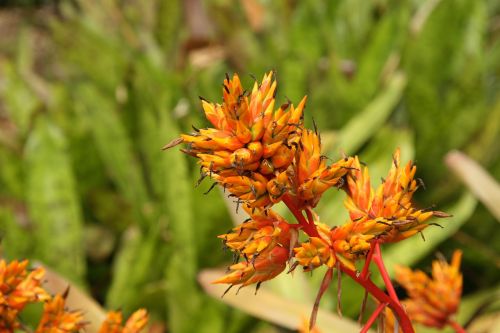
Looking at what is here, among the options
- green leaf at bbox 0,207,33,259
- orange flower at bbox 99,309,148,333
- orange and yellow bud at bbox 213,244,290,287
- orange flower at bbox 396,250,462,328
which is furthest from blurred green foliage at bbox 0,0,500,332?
orange and yellow bud at bbox 213,244,290,287

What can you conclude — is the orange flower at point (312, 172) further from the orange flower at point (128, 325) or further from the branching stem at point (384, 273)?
the orange flower at point (128, 325)

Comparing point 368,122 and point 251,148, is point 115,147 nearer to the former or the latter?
point 368,122

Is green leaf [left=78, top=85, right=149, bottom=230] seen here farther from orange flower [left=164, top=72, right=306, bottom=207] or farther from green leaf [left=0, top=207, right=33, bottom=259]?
orange flower [left=164, top=72, right=306, bottom=207]

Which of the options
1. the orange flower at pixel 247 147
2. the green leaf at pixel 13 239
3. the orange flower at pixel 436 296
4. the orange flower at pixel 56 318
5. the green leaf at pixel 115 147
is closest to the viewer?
the orange flower at pixel 247 147

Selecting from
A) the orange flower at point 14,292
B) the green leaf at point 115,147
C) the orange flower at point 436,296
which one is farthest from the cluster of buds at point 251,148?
the green leaf at point 115,147

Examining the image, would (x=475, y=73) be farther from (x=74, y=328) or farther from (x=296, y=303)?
(x=74, y=328)

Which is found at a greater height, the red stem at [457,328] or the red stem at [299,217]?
the red stem at [299,217]
